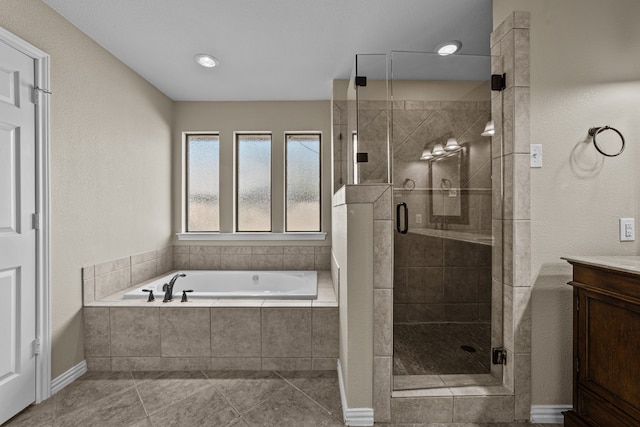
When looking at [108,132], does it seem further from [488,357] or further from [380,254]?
[488,357]

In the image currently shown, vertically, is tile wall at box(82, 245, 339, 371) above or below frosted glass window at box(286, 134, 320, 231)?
below

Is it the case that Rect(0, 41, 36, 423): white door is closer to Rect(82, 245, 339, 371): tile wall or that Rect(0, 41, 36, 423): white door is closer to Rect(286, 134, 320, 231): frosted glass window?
Rect(82, 245, 339, 371): tile wall

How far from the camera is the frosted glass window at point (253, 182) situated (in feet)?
11.6

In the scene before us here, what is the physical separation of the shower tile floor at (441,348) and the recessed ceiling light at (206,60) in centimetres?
242

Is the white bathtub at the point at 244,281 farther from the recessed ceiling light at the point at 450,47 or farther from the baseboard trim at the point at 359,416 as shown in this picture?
the recessed ceiling light at the point at 450,47

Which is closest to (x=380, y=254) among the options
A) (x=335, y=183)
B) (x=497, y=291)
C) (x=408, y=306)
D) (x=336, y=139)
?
(x=408, y=306)

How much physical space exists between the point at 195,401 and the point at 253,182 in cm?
227

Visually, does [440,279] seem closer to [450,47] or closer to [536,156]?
[536,156]

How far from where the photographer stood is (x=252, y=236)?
342 cm

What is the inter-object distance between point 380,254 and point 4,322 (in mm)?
2039

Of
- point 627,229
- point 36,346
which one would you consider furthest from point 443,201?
point 36,346

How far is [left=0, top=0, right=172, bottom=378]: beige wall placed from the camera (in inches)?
76.1

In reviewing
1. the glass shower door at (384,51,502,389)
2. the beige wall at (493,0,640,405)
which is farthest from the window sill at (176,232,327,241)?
the beige wall at (493,0,640,405)

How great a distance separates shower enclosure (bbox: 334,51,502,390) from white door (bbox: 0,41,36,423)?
196 cm
